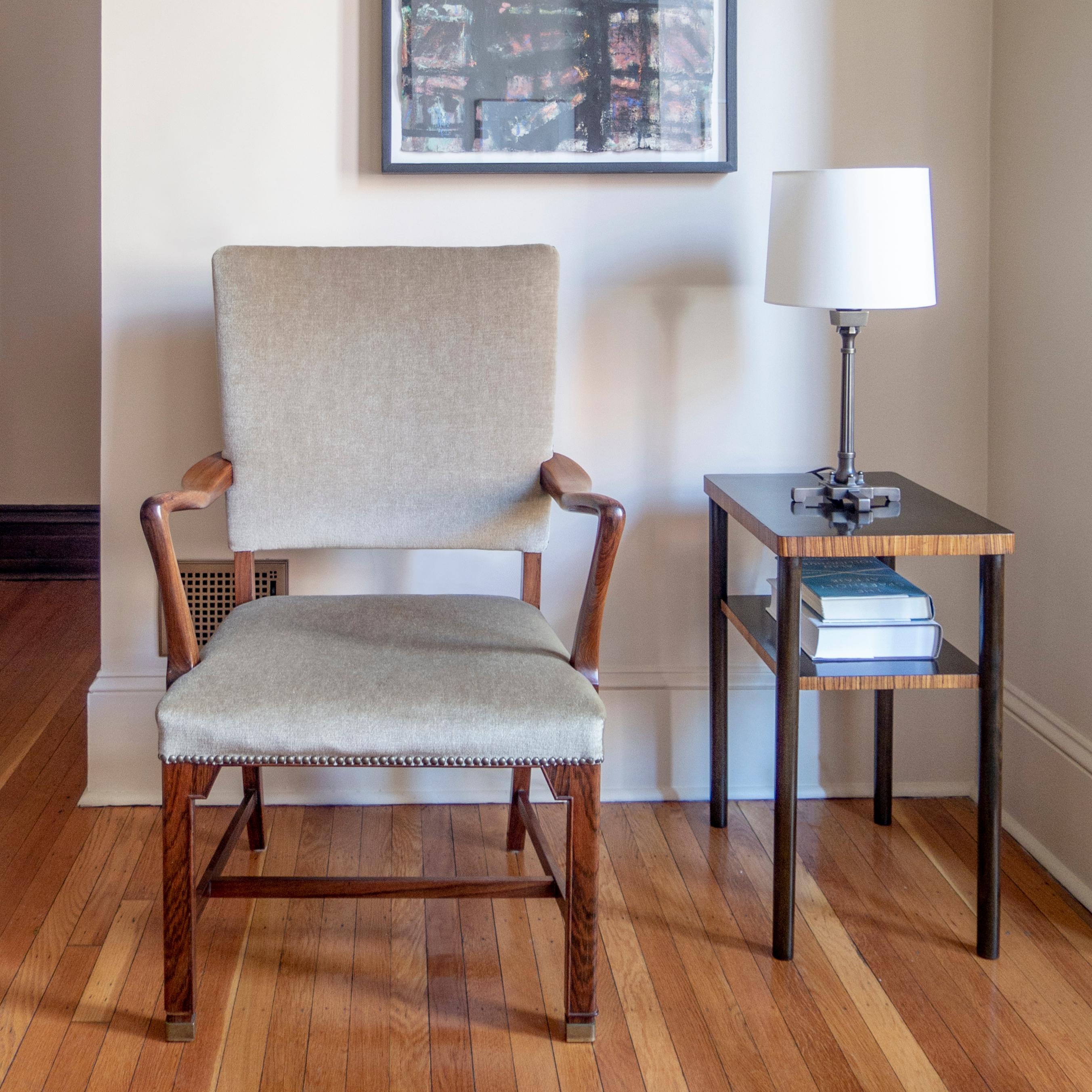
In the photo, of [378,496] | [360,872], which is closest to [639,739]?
[360,872]

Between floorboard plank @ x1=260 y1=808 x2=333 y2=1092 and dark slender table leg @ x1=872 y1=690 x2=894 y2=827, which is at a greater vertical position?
dark slender table leg @ x1=872 y1=690 x2=894 y2=827

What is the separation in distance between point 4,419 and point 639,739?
2.85m

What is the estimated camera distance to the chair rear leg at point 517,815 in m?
2.00

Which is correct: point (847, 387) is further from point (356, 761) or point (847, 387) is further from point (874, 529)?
point (356, 761)

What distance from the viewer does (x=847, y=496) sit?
1.86 meters

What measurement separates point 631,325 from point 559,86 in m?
0.44

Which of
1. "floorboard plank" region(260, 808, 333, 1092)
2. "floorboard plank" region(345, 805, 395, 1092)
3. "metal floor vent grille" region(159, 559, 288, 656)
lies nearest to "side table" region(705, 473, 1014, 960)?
"floorboard plank" region(345, 805, 395, 1092)

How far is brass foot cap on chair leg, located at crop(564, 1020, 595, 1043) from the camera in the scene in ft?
5.08

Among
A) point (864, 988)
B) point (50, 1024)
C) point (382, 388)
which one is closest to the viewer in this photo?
point (50, 1024)

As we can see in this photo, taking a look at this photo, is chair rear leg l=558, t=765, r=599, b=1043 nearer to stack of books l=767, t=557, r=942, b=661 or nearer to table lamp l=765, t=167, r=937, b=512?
stack of books l=767, t=557, r=942, b=661

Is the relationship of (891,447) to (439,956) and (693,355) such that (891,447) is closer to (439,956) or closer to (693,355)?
(693,355)

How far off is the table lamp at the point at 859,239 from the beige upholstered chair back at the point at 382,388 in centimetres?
39

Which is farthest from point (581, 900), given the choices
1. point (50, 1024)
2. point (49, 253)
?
point (49, 253)

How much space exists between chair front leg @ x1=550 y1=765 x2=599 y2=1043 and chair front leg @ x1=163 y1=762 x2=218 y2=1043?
449mm
